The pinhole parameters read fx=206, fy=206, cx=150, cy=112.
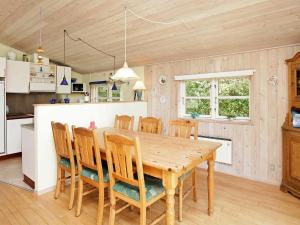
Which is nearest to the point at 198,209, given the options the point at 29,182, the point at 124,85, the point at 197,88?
the point at 197,88

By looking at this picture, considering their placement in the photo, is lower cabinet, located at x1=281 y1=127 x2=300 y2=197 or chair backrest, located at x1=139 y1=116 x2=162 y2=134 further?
chair backrest, located at x1=139 y1=116 x2=162 y2=134

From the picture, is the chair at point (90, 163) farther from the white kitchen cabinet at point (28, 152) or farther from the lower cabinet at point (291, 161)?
the lower cabinet at point (291, 161)

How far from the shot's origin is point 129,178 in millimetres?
1721

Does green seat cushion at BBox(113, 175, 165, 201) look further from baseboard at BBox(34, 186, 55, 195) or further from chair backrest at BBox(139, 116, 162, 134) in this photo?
baseboard at BBox(34, 186, 55, 195)

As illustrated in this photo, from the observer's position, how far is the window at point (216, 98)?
345 cm

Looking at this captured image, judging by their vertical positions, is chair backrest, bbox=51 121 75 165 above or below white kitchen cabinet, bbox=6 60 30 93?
below

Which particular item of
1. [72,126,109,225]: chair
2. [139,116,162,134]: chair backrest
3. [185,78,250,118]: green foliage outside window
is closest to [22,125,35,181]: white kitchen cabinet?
[72,126,109,225]: chair

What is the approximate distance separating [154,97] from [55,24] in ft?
7.34

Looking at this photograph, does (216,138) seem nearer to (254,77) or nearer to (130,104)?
(254,77)

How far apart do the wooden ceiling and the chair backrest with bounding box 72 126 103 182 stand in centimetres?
167

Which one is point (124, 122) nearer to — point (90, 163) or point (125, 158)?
point (90, 163)

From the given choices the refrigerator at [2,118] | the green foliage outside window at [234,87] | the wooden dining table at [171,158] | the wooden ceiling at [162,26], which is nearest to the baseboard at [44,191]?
the wooden dining table at [171,158]

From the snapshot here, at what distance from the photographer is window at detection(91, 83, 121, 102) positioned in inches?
220

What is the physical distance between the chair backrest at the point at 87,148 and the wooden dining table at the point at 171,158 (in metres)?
0.12
